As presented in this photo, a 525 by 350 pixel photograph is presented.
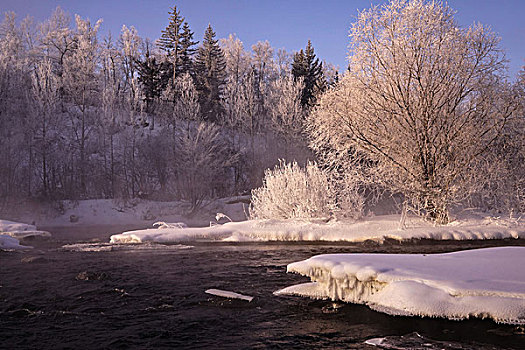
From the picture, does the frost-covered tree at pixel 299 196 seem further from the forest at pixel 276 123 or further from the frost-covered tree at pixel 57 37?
the frost-covered tree at pixel 57 37

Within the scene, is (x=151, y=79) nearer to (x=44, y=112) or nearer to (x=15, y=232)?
(x=44, y=112)

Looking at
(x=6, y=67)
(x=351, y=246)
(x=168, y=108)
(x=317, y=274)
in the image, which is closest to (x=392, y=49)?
(x=351, y=246)

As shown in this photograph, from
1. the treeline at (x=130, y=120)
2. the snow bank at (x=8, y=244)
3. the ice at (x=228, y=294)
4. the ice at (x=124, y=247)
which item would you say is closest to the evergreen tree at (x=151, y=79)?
the treeline at (x=130, y=120)

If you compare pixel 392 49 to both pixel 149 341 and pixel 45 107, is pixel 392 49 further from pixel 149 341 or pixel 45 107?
pixel 45 107

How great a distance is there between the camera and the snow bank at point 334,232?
13844mm

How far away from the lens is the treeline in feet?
103

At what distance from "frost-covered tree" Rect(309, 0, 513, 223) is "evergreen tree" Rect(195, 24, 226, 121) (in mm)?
27690

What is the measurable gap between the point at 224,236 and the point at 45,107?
21964 millimetres

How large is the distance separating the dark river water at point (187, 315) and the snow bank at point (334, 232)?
160 inches

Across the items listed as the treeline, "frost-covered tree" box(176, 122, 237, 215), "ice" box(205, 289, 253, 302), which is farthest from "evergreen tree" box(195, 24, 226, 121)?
"ice" box(205, 289, 253, 302)

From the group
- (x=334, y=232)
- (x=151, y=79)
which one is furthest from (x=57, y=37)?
(x=334, y=232)

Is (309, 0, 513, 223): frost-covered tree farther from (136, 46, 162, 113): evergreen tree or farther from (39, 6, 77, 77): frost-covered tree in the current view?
(39, 6, 77, 77): frost-covered tree

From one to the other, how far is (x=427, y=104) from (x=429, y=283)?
1025 cm

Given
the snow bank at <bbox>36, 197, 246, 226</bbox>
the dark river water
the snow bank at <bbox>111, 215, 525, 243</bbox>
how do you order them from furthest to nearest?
the snow bank at <bbox>36, 197, 246, 226</bbox> < the snow bank at <bbox>111, 215, 525, 243</bbox> < the dark river water
